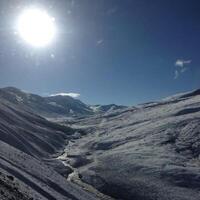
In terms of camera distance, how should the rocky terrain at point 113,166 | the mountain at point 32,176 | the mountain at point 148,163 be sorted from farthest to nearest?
the mountain at point 148,163 < the rocky terrain at point 113,166 < the mountain at point 32,176

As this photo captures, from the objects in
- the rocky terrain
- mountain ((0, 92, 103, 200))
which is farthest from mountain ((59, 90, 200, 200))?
mountain ((0, 92, 103, 200))

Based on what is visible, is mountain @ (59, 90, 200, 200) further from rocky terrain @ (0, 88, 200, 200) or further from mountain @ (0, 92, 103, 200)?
mountain @ (0, 92, 103, 200)

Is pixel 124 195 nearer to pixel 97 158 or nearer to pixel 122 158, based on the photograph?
pixel 122 158

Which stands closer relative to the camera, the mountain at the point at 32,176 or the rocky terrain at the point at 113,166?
the mountain at the point at 32,176

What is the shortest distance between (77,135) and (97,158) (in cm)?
7747

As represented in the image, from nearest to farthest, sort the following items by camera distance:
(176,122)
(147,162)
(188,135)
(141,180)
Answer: (141,180) < (147,162) < (188,135) < (176,122)

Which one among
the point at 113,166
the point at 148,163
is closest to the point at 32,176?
the point at 113,166

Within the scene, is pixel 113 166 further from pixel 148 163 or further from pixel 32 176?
pixel 32 176

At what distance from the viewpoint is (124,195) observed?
225 feet

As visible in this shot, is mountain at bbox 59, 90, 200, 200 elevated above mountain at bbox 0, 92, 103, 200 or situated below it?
above

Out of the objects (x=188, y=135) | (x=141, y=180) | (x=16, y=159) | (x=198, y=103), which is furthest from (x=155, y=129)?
(x=16, y=159)

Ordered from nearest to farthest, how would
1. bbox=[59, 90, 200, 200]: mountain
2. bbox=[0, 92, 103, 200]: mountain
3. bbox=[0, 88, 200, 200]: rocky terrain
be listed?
bbox=[0, 92, 103, 200]: mountain
bbox=[0, 88, 200, 200]: rocky terrain
bbox=[59, 90, 200, 200]: mountain

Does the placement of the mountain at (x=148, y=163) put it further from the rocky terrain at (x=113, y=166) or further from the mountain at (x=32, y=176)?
the mountain at (x=32, y=176)

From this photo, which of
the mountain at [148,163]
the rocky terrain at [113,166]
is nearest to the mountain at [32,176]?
the rocky terrain at [113,166]
